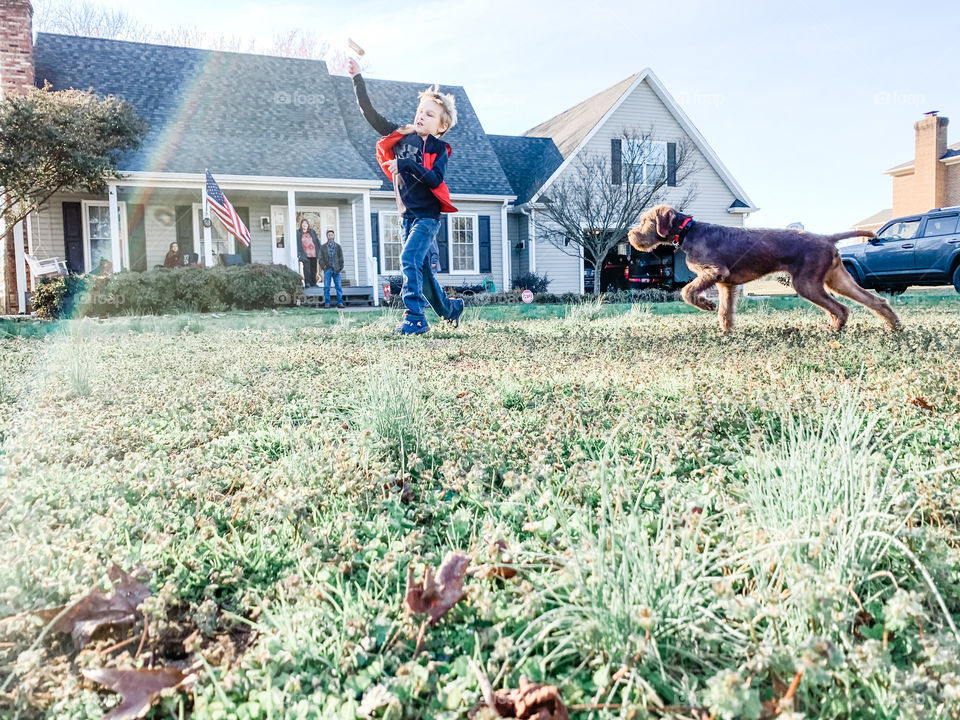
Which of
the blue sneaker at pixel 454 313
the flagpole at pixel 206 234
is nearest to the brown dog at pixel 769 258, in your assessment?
the blue sneaker at pixel 454 313

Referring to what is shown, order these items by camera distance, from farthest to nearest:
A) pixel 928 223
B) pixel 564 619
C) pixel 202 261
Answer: pixel 202 261
pixel 928 223
pixel 564 619

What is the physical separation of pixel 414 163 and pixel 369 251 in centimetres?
1316

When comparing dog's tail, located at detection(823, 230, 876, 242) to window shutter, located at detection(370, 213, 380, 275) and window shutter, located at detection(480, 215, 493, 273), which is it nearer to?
window shutter, located at detection(370, 213, 380, 275)

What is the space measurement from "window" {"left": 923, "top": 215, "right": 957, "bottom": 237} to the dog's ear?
13.8 m

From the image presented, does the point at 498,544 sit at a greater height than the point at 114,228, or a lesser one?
lesser

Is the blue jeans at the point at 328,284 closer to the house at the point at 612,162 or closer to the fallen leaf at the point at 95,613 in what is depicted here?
the house at the point at 612,162

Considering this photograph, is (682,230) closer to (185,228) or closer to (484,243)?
(484,243)

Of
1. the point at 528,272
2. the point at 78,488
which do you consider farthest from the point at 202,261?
the point at 78,488

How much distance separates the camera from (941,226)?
16422 mm

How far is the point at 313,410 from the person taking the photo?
10.7ft

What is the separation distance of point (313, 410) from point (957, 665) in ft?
8.52

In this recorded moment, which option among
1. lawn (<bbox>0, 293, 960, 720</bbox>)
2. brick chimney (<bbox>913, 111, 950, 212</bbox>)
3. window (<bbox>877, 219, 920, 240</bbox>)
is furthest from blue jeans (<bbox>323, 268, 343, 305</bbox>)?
brick chimney (<bbox>913, 111, 950, 212</bbox>)

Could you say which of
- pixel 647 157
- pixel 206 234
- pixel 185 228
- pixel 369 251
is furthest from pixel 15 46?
pixel 647 157

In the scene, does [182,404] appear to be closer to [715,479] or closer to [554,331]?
[715,479]
